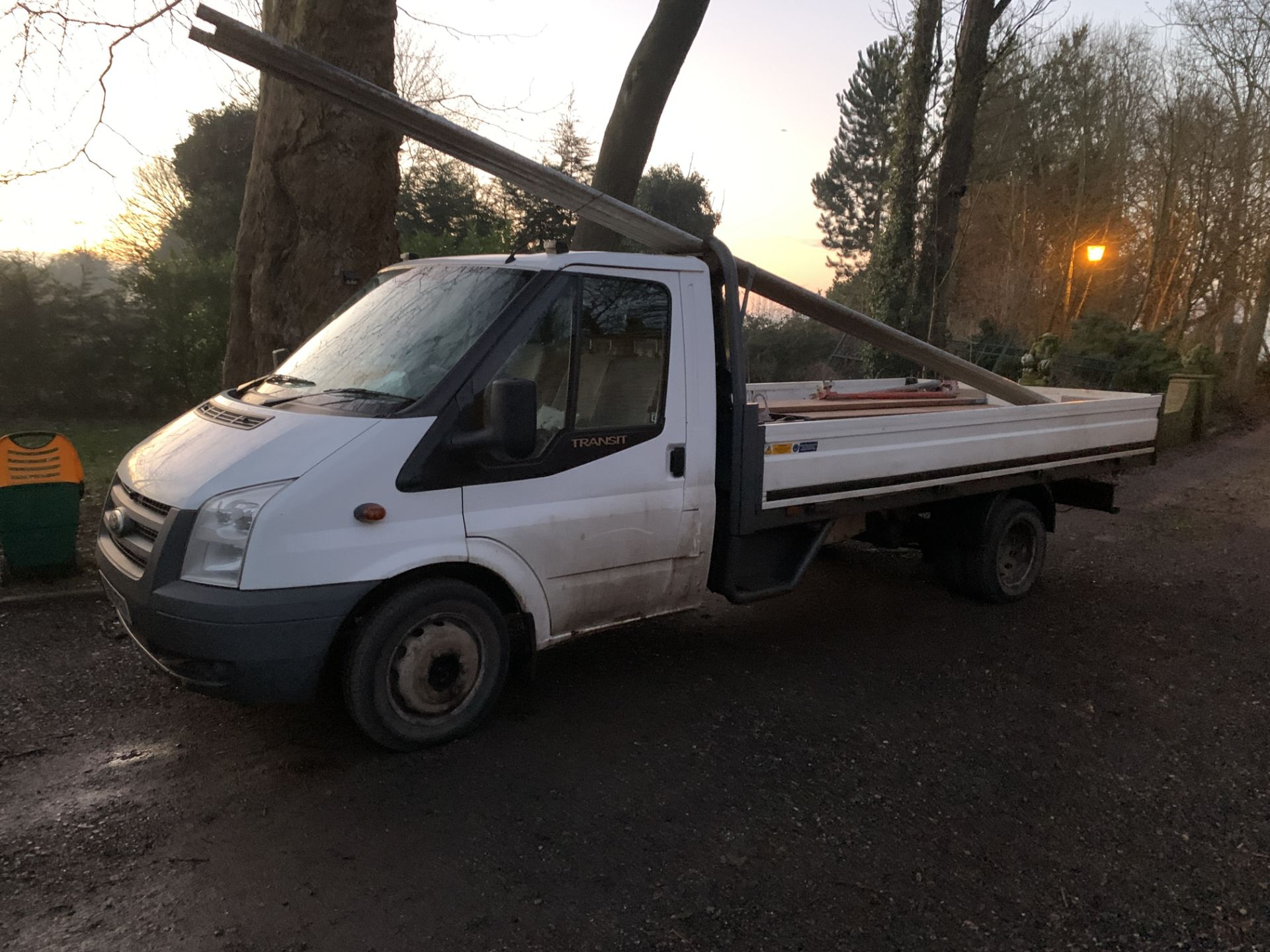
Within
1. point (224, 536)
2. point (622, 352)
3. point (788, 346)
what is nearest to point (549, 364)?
point (622, 352)

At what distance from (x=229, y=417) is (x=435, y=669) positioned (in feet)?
4.94

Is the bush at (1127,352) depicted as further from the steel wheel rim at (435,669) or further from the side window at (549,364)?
the steel wheel rim at (435,669)

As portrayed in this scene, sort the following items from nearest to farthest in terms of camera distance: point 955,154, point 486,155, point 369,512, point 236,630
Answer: point 236,630 < point 369,512 < point 486,155 < point 955,154

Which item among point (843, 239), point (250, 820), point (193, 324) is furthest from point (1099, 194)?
point (250, 820)

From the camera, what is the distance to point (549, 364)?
14.0 ft

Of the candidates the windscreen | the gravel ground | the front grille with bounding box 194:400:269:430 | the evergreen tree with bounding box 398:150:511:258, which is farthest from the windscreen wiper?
the evergreen tree with bounding box 398:150:511:258

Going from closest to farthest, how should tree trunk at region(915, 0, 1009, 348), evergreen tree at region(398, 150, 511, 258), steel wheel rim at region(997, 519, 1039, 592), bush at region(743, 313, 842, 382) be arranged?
1. steel wheel rim at region(997, 519, 1039, 592)
2. tree trunk at region(915, 0, 1009, 348)
3. bush at region(743, 313, 842, 382)
4. evergreen tree at region(398, 150, 511, 258)

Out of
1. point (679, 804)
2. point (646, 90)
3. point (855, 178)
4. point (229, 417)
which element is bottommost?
point (679, 804)

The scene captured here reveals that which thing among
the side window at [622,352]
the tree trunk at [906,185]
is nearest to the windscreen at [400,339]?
the side window at [622,352]

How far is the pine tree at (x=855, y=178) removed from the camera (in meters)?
44.7

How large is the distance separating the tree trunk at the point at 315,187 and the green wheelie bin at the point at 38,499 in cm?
184

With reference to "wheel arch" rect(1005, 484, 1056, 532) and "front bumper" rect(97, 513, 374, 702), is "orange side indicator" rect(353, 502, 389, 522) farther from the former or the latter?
"wheel arch" rect(1005, 484, 1056, 532)

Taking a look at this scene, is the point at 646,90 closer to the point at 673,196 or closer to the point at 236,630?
the point at 236,630

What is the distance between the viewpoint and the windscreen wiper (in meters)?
4.02
